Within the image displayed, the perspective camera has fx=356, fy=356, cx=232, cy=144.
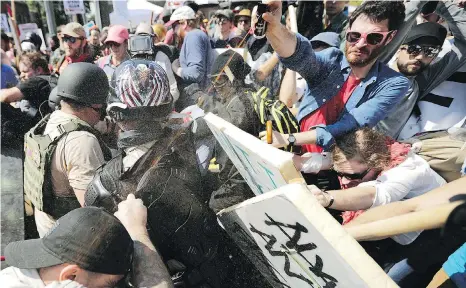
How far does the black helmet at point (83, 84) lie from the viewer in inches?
88.6

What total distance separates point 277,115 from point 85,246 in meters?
1.49

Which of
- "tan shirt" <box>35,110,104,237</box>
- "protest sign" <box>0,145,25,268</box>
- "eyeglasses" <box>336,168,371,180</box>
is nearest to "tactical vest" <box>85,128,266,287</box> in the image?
"tan shirt" <box>35,110,104,237</box>

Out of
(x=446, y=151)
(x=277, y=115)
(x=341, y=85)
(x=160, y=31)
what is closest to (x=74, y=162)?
(x=277, y=115)

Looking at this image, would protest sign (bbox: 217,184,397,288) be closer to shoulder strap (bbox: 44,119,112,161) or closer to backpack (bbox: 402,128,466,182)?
shoulder strap (bbox: 44,119,112,161)

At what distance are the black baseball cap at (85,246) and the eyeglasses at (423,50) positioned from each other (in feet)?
7.43

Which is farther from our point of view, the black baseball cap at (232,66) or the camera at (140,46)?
the camera at (140,46)

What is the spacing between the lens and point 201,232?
5.90 feet

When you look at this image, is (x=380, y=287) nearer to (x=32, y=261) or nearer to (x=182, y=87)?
(x=32, y=261)

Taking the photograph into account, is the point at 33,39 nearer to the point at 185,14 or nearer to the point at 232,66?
the point at 185,14

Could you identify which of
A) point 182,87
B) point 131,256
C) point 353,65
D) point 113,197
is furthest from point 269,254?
point 182,87

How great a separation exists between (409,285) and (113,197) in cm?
169

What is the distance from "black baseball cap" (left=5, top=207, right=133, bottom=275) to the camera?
1277 mm

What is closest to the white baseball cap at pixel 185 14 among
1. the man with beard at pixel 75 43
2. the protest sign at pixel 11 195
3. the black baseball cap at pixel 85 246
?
the man with beard at pixel 75 43

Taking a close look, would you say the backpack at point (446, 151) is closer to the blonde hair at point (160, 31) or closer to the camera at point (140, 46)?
the camera at point (140, 46)
